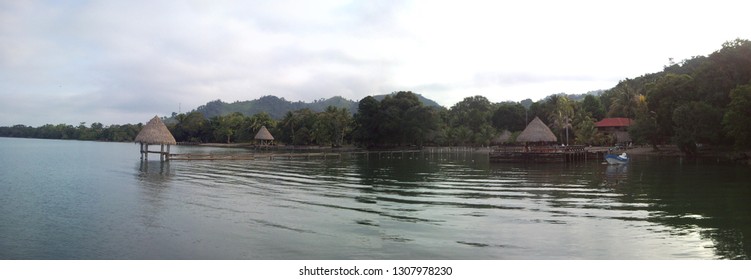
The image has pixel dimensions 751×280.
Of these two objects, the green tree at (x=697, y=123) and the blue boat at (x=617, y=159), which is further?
the green tree at (x=697, y=123)

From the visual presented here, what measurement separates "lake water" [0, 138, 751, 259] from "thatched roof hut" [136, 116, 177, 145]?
47.0 ft

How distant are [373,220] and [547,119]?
5415 cm

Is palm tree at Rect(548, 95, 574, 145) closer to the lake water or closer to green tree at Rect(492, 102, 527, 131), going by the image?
green tree at Rect(492, 102, 527, 131)

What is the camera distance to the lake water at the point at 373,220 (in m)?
7.75

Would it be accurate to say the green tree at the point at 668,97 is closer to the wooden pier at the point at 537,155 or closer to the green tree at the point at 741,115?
the wooden pier at the point at 537,155

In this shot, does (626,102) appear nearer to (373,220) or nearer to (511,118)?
(511,118)

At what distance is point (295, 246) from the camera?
8.02 meters

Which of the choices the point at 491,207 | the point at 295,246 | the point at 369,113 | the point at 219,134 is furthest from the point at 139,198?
the point at 219,134

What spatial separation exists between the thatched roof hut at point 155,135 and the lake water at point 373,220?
47.0ft

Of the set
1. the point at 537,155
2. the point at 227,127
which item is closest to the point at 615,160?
the point at 537,155

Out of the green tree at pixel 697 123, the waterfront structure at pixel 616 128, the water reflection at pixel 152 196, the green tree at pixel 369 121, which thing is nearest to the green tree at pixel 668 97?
the green tree at pixel 697 123

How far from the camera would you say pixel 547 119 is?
59562mm

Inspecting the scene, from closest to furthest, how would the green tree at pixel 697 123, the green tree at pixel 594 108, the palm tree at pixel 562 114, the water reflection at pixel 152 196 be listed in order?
the water reflection at pixel 152 196
the green tree at pixel 697 123
the palm tree at pixel 562 114
the green tree at pixel 594 108
